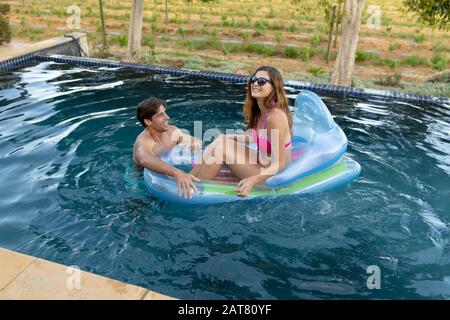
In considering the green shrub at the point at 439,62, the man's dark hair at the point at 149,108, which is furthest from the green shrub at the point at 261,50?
the man's dark hair at the point at 149,108

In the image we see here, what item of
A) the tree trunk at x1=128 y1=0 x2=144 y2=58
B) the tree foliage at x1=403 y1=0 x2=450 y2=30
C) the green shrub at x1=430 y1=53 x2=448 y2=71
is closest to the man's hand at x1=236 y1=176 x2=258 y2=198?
the tree foliage at x1=403 y1=0 x2=450 y2=30

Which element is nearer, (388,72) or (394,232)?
(394,232)

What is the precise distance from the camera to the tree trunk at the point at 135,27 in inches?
342

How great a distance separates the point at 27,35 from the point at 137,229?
11628mm

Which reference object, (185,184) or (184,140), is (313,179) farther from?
(184,140)

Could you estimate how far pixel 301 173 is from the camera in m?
3.75

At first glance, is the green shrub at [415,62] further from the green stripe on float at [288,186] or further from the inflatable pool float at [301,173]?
the green stripe on float at [288,186]

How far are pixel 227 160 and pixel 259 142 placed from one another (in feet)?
1.02

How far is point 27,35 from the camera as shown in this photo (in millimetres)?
12977

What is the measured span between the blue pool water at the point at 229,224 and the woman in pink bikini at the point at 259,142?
28 cm

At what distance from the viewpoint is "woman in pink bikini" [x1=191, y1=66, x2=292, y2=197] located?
11.3 ft

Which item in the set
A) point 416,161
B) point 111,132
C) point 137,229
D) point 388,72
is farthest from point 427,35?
point 137,229

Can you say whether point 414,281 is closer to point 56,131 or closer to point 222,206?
point 222,206

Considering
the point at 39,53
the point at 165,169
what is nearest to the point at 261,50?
the point at 39,53
